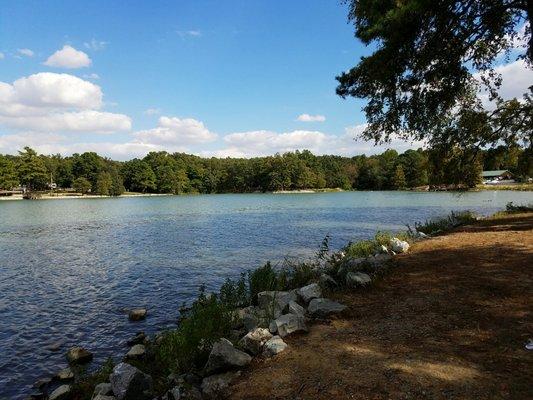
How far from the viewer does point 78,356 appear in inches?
430

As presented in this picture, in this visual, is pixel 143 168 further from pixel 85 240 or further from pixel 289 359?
pixel 289 359

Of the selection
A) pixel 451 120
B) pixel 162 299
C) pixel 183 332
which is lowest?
pixel 162 299

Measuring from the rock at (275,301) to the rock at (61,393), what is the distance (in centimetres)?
487

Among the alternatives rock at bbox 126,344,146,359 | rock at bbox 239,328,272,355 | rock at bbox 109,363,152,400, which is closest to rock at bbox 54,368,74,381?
rock at bbox 126,344,146,359

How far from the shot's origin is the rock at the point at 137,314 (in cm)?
1414

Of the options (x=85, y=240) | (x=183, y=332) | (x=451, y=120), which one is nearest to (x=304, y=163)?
(x=85, y=240)

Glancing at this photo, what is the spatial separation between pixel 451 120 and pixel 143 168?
14886 cm

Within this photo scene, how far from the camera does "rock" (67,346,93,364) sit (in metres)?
10.9

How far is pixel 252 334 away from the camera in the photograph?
8.00 meters

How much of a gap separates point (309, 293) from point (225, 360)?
3937 millimetres

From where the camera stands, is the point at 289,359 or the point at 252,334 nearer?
the point at 289,359

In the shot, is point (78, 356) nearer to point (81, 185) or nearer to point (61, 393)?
point (61, 393)

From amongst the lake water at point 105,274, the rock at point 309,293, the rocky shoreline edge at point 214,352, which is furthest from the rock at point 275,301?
the lake water at point 105,274

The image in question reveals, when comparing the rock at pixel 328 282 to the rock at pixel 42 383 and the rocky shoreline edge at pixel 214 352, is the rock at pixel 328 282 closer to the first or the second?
the rocky shoreline edge at pixel 214 352
